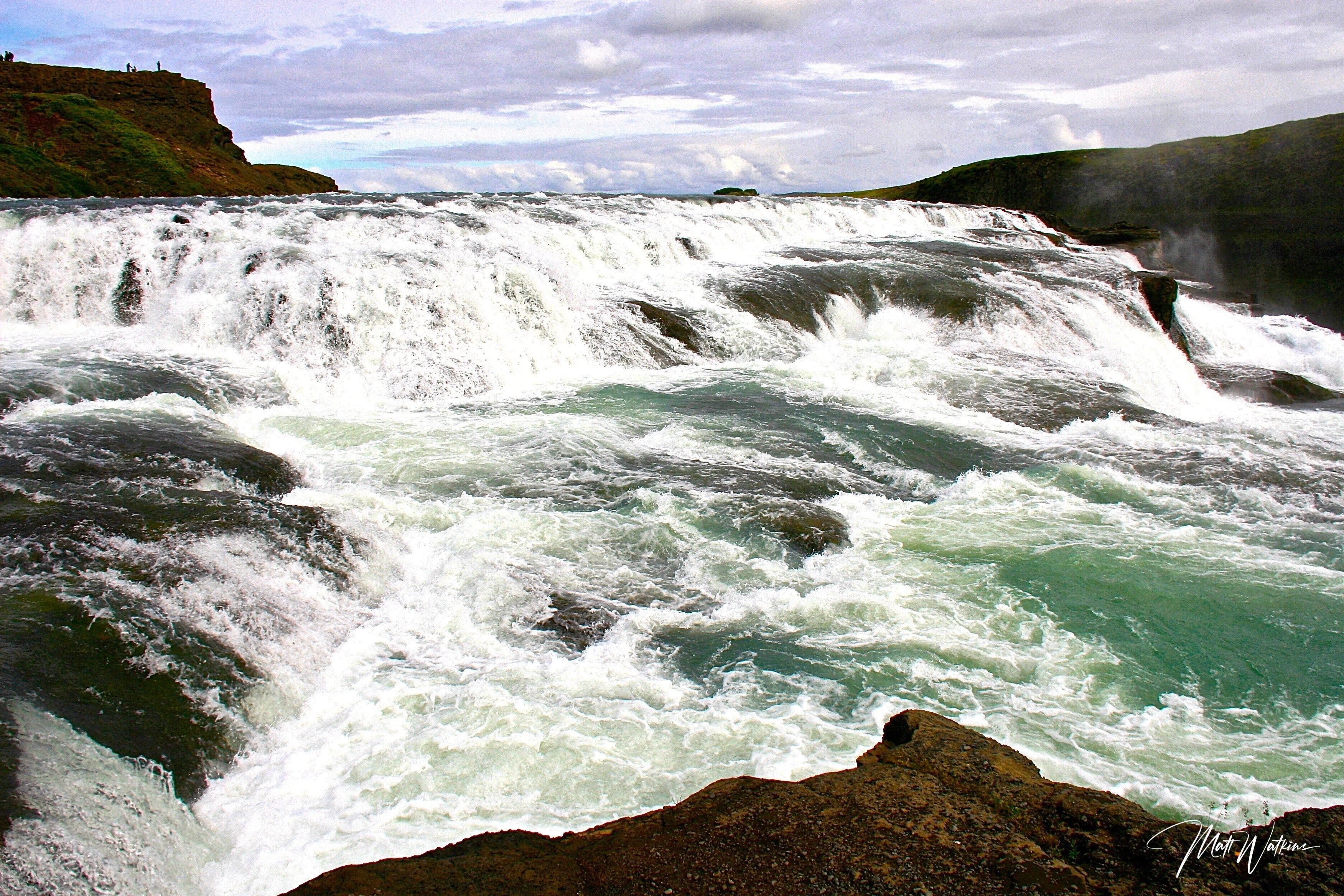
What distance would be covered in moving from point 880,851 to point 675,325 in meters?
13.4

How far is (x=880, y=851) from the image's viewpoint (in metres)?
3.13

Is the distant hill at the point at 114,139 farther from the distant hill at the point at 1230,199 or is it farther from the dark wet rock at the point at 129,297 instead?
the distant hill at the point at 1230,199

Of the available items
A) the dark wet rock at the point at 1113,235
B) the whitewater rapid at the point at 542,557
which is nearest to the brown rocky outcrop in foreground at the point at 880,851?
the whitewater rapid at the point at 542,557

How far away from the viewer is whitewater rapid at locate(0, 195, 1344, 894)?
4.57 m

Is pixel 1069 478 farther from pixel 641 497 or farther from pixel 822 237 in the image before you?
pixel 822 237

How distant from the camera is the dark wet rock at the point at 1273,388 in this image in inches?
659

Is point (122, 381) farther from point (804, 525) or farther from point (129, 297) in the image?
point (804, 525)

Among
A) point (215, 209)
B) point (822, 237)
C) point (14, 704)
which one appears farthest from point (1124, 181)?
point (14, 704)

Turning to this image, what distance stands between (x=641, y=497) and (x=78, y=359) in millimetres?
8558

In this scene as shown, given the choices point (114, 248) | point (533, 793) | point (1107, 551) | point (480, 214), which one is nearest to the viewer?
point (533, 793)

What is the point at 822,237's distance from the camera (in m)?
28.4

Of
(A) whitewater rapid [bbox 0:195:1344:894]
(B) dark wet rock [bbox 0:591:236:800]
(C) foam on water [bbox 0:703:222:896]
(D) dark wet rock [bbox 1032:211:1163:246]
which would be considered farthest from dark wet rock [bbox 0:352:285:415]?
(D) dark wet rock [bbox 1032:211:1163:246]

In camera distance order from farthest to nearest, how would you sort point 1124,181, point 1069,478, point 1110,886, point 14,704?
point 1124,181, point 1069,478, point 14,704, point 1110,886

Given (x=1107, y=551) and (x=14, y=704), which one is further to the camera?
(x=1107, y=551)
